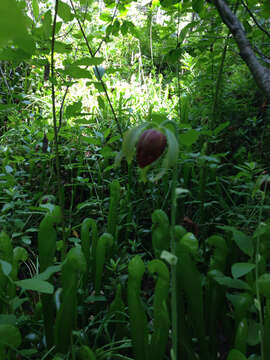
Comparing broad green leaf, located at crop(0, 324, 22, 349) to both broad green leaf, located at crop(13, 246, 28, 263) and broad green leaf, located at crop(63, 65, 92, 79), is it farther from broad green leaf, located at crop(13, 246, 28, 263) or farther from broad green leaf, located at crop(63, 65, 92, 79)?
broad green leaf, located at crop(63, 65, 92, 79)

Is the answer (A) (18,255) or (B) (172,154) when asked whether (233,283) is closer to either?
(B) (172,154)

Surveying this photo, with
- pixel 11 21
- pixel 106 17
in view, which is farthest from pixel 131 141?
pixel 106 17

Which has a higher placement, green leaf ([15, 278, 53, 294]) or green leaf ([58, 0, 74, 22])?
green leaf ([58, 0, 74, 22])

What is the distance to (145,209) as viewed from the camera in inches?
56.9

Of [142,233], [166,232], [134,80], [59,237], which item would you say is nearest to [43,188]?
[59,237]

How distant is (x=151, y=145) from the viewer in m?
0.46

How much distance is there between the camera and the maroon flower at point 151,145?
457 mm

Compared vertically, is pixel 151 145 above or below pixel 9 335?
above

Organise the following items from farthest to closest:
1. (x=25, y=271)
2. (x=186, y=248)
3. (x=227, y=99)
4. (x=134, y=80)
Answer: (x=134, y=80) < (x=227, y=99) < (x=25, y=271) < (x=186, y=248)

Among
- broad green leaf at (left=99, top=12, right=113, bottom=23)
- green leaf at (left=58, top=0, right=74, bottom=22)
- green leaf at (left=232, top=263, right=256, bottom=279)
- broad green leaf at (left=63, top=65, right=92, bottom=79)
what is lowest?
green leaf at (left=232, top=263, right=256, bottom=279)

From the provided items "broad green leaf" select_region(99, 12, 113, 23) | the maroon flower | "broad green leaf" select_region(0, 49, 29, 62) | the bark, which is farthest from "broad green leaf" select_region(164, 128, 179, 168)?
"broad green leaf" select_region(99, 12, 113, 23)

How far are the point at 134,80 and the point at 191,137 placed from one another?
2.96 meters

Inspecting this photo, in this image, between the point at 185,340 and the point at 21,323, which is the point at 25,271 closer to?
the point at 21,323

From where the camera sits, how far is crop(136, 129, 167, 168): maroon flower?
457 mm
